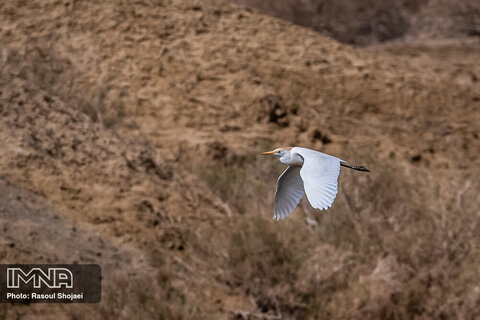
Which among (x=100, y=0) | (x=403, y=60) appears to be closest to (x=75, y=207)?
(x=100, y=0)

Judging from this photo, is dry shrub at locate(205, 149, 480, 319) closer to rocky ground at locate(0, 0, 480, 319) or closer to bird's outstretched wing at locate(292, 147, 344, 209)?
rocky ground at locate(0, 0, 480, 319)

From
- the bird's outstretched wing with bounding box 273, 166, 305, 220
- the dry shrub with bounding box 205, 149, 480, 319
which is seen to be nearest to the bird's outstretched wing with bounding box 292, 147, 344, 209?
the bird's outstretched wing with bounding box 273, 166, 305, 220

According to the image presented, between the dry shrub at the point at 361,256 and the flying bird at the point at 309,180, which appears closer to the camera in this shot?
the flying bird at the point at 309,180

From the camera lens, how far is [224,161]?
7.67 meters

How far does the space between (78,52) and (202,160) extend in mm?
1937

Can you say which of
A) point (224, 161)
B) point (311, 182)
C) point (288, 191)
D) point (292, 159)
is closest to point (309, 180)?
point (311, 182)

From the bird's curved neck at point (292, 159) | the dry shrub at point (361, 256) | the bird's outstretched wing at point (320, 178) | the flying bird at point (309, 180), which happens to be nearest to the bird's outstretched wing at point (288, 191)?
the flying bird at point (309, 180)

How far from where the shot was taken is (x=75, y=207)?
686cm

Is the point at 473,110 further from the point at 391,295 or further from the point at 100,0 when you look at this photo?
the point at 100,0

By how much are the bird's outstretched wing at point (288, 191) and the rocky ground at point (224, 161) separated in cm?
147

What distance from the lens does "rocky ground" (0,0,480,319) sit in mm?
5848

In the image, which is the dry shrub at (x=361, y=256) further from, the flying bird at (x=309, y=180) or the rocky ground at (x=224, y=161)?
the flying bird at (x=309, y=180)

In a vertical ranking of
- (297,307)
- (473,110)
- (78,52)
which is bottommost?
(297,307)

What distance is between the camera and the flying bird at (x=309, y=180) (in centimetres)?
363
